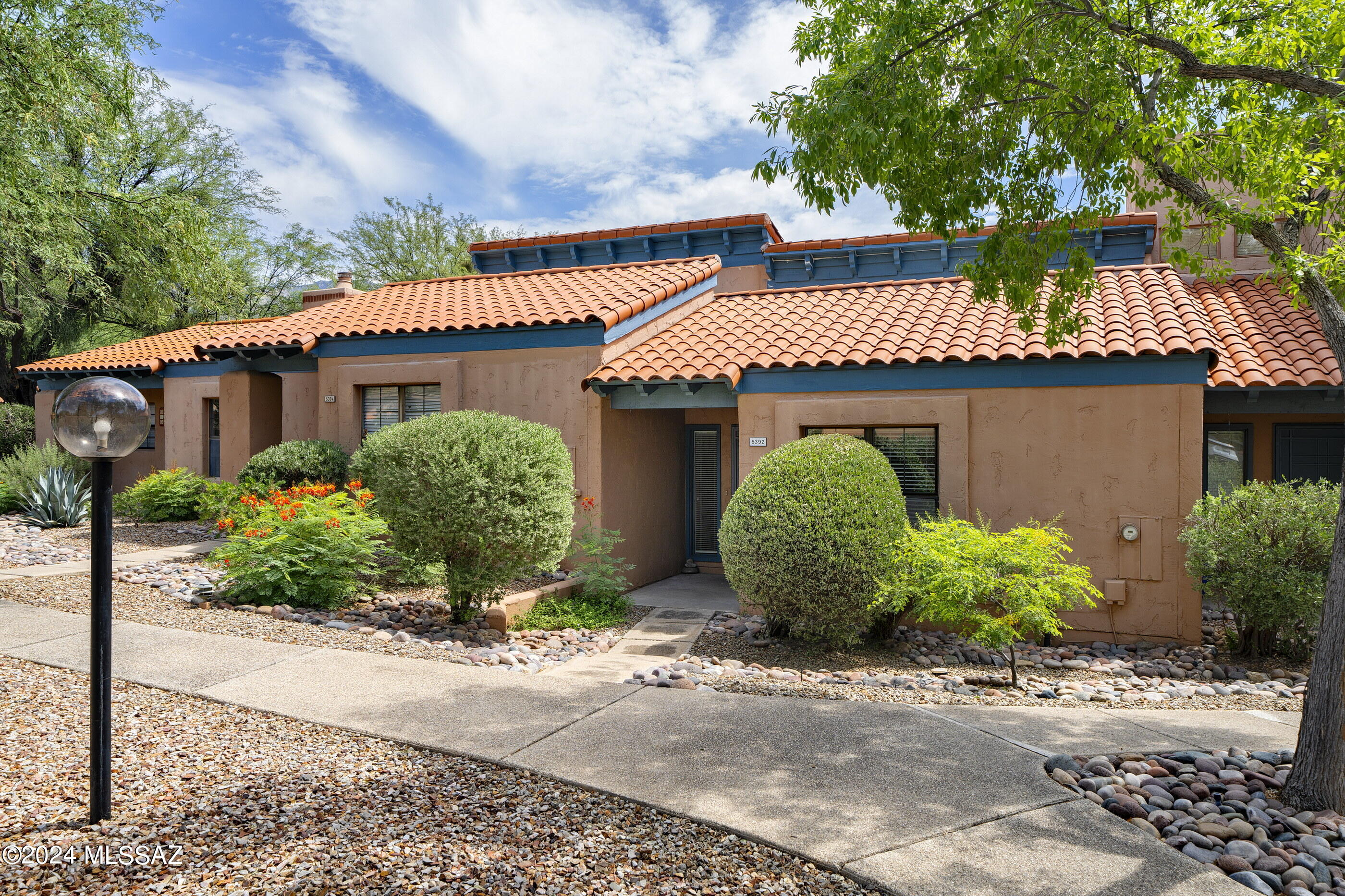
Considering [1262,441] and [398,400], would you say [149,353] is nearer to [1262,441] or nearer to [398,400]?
[398,400]

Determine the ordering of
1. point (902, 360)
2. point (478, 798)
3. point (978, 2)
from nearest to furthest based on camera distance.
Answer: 1. point (478, 798)
2. point (978, 2)
3. point (902, 360)

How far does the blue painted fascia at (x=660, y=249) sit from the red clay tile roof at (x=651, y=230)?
66mm

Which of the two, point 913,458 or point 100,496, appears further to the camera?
point 913,458

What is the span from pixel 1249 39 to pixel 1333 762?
16.2 feet

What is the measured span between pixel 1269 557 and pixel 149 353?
21807mm

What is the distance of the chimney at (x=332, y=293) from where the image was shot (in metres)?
18.1

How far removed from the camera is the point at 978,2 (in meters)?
5.28

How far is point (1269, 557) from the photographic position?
7.56 meters

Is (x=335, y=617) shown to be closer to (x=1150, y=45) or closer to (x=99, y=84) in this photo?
(x=99, y=84)

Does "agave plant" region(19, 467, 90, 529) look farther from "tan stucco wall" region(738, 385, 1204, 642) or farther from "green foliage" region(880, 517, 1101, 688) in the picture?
"green foliage" region(880, 517, 1101, 688)

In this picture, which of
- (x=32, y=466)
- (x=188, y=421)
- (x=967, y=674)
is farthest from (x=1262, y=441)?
(x=32, y=466)

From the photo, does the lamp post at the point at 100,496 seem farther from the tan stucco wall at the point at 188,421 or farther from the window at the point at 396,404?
the tan stucco wall at the point at 188,421

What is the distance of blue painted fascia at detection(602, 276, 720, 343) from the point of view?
457 inches

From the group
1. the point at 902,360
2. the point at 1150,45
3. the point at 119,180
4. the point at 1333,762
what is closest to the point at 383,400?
the point at 902,360
